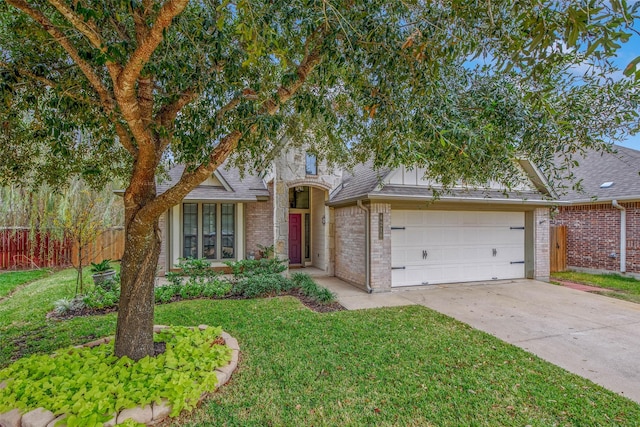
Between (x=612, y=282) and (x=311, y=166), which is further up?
(x=311, y=166)

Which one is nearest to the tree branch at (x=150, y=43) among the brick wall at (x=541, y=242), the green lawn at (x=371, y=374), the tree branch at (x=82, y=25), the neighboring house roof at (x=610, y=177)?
the tree branch at (x=82, y=25)

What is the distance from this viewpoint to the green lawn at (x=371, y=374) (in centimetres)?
298

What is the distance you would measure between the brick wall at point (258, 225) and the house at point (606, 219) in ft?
29.8

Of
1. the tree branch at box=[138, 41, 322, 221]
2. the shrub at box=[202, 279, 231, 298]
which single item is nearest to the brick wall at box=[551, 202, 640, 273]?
the tree branch at box=[138, 41, 322, 221]

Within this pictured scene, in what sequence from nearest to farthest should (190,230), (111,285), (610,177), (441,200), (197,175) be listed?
(197,175)
(111,285)
(441,200)
(190,230)
(610,177)

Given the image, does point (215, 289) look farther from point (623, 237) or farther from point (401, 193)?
point (623, 237)

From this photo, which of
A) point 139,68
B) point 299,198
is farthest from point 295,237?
point 139,68

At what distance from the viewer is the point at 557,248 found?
11594 mm

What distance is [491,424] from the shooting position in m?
2.86

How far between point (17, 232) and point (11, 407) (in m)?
12.1

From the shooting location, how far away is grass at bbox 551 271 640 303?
25.7 ft

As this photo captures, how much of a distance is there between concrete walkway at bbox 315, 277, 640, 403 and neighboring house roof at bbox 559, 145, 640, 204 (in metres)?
3.77

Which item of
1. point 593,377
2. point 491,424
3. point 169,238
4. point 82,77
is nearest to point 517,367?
point 593,377

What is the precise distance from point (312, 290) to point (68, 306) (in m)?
4.91
